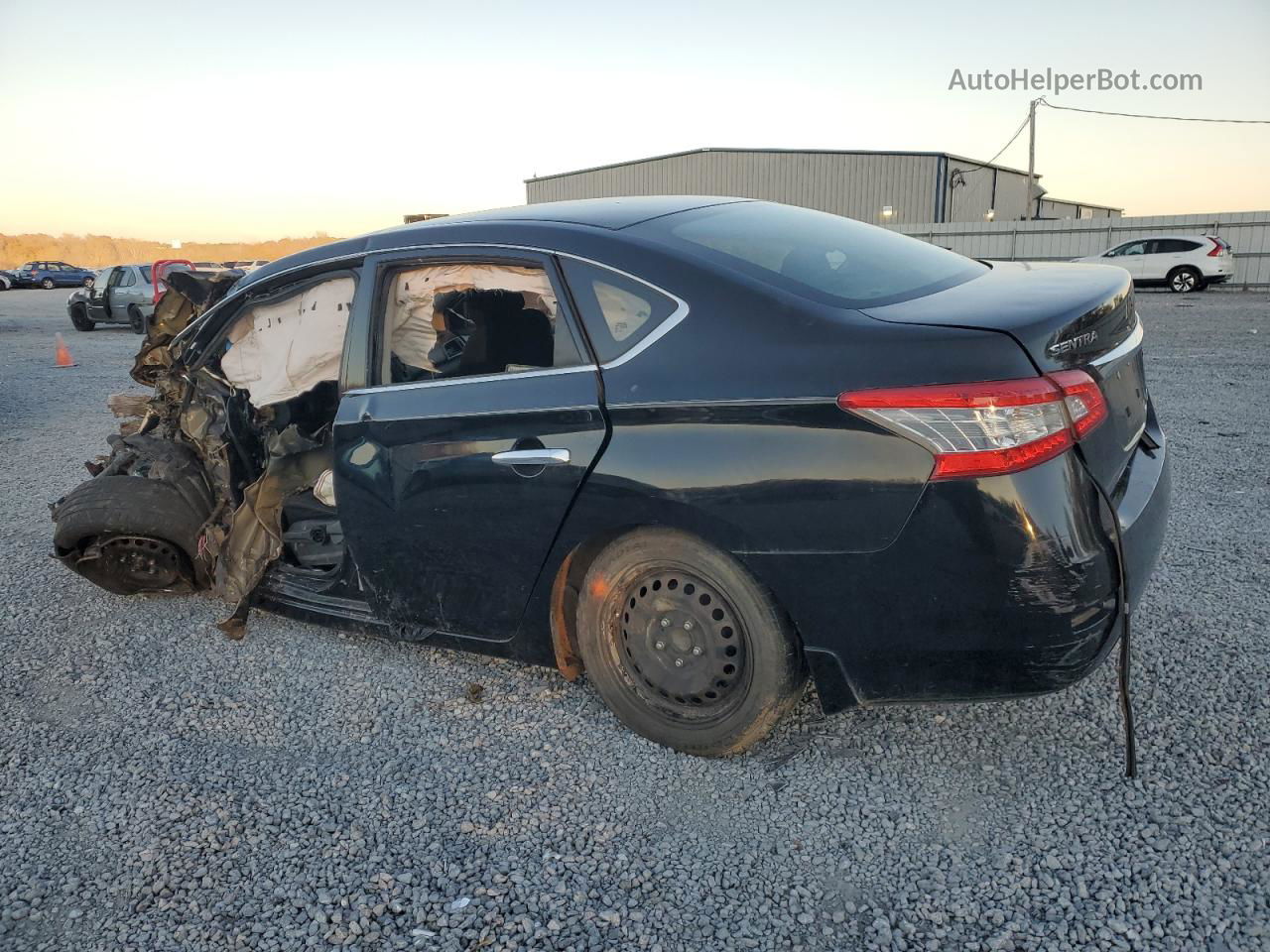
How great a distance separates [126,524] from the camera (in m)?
4.00

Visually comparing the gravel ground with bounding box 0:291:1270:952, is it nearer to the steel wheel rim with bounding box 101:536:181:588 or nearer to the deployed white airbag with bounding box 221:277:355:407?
the steel wheel rim with bounding box 101:536:181:588

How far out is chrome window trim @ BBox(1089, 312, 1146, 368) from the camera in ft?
8.17

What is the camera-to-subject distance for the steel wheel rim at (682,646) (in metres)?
2.65

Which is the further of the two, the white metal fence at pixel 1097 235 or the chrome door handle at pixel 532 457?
the white metal fence at pixel 1097 235

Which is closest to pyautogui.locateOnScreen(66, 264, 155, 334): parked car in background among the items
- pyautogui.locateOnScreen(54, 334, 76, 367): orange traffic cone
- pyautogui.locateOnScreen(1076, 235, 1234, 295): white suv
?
pyautogui.locateOnScreen(54, 334, 76, 367): orange traffic cone

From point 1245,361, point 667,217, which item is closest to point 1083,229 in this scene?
point 1245,361

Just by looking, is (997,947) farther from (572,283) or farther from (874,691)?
(572,283)

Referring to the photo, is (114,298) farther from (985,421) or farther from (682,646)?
(985,421)

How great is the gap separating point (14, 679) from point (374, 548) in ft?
5.41

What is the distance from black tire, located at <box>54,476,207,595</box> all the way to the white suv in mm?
22446

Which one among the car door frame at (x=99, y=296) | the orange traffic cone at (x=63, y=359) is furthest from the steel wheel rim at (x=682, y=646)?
the car door frame at (x=99, y=296)

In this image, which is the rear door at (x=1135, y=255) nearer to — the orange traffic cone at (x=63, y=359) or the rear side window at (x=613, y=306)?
the orange traffic cone at (x=63, y=359)

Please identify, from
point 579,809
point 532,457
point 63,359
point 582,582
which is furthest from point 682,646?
point 63,359

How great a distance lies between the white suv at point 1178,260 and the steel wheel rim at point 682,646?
73.9ft
